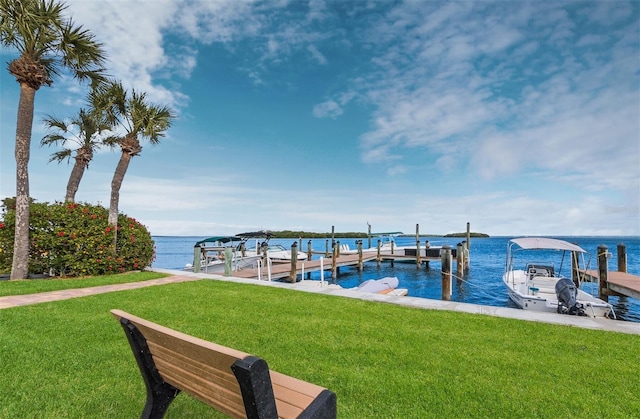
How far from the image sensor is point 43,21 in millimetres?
9562

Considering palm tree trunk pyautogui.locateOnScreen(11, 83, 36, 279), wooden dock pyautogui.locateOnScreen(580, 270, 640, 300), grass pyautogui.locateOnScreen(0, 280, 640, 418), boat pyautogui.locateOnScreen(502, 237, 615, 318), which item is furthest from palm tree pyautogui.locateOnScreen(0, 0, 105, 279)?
wooden dock pyautogui.locateOnScreen(580, 270, 640, 300)

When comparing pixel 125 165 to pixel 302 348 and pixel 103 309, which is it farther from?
pixel 302 348

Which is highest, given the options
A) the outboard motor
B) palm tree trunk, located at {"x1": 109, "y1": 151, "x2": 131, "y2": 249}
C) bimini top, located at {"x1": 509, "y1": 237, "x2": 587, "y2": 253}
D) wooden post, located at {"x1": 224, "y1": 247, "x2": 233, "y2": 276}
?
palm tree trunk, located at {"x1": 109, "y1": 151, "x2": 131, "y2": 249}

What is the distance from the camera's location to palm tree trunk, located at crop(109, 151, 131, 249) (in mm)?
11509

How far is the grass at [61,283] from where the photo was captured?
8.25 metres

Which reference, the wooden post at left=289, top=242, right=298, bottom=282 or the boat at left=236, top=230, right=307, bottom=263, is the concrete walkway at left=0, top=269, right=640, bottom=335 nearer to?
the wooden post at left=289, top=242, right=298, bottom=282

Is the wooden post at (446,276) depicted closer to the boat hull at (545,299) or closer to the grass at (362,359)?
the boat hull at (545,299)

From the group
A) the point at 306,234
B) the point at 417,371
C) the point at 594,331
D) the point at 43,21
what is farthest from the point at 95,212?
the point at 306,234

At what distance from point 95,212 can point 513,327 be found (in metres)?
12.3

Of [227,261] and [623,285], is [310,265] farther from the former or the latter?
[623,285]

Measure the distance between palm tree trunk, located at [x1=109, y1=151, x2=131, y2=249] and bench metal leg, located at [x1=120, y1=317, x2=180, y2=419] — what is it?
417 inches

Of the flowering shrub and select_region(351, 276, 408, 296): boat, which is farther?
select_region(351, 276, 408, 296): boat

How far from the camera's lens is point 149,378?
7.80 ft

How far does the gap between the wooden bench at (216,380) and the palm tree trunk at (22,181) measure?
10214 millimetres
